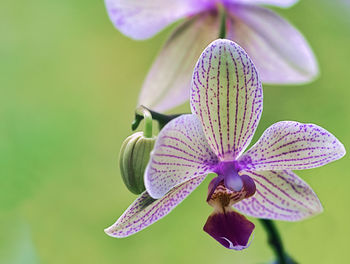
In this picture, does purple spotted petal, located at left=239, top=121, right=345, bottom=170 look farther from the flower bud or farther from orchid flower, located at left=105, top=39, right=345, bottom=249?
the flower bud

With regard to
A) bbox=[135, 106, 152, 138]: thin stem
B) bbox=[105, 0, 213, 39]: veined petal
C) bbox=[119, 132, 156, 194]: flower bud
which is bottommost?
bbox=[119, 132, 156, 194]: flower bud

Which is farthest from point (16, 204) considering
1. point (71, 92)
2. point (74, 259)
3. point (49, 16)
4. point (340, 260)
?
point (340, 260)

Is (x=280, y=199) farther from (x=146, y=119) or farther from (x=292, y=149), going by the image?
(x=146, y=119)

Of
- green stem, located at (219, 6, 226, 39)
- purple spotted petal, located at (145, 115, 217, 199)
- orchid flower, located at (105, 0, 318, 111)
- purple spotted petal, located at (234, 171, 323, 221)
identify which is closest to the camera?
purple spotted petal, located at (145, 115, 217, 199)

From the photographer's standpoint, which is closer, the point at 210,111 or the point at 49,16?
the point at 210,111

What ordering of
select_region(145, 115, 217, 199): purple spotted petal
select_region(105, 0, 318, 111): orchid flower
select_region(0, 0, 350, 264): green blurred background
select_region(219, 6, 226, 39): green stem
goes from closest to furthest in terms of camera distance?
select_region(145, 115, 217, 199): purple spotted petal
select_region(219, 6, 226, 39): green stem
select_region(105, 0, 318, 111): orchid flower
select_region(0, 0, 350, 264): green blurred background

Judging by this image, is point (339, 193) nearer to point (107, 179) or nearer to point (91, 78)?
point (107, 179)

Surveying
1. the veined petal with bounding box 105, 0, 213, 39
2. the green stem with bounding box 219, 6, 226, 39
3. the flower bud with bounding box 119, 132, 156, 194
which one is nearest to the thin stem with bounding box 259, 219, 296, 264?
the flower bud with bounding box 119, 132, 156, 194
